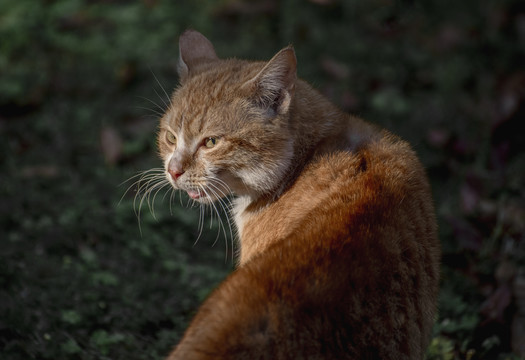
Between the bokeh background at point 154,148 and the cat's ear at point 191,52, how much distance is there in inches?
12.8

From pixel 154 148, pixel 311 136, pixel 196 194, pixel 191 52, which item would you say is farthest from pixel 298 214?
pixel 154 148

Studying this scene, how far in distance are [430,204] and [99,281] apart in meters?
2.20

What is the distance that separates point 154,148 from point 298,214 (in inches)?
116

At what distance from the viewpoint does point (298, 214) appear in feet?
9.61

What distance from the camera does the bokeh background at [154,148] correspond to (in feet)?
12.2

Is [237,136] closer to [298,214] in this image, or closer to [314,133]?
[314,133]

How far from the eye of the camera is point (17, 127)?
5770 millimetres

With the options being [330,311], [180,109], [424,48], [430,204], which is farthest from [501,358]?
[424,48]

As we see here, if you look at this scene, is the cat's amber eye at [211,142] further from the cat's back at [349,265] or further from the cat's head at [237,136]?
the cat's back at [349,265]

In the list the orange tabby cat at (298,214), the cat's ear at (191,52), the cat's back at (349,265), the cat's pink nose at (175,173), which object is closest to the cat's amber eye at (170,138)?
the orange tabby cat at (298,214)

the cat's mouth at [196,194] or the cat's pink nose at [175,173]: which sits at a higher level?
the cat's pink nose at [175,173]

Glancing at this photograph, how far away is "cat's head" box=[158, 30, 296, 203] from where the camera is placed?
3143mm

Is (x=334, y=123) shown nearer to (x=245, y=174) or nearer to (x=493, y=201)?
(x=245, y=174)

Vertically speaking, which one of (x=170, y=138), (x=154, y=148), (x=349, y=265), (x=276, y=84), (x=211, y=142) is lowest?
(x=154, y=148)
